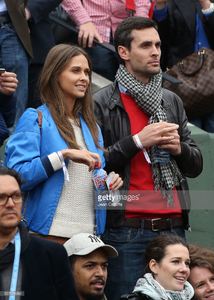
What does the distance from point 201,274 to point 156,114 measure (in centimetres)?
125

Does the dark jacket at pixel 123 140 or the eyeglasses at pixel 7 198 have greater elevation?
the dark jacket at pixel 123 140

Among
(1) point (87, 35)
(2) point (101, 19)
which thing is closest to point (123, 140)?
(1) point (87, 35)

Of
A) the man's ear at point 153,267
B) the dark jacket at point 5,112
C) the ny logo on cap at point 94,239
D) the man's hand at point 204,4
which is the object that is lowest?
the man's ear at point 153,267

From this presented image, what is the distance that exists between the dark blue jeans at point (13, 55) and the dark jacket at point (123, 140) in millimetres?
971

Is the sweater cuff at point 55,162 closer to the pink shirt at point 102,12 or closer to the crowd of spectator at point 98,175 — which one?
the crowd of spectator at point 98,175

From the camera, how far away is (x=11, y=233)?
6781 mm

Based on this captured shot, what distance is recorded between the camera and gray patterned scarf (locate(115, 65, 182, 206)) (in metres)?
8.34

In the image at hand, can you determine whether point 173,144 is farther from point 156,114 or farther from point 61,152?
point 61,152

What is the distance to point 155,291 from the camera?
26.2ft

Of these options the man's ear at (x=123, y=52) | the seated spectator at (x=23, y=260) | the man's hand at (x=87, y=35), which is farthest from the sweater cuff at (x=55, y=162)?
the man's hand at (x=87, y=35)

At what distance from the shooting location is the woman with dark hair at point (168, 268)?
805 centimetres

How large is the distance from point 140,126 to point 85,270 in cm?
124

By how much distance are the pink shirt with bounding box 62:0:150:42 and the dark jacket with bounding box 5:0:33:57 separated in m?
0.87

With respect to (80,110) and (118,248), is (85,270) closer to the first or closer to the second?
(118,248)
